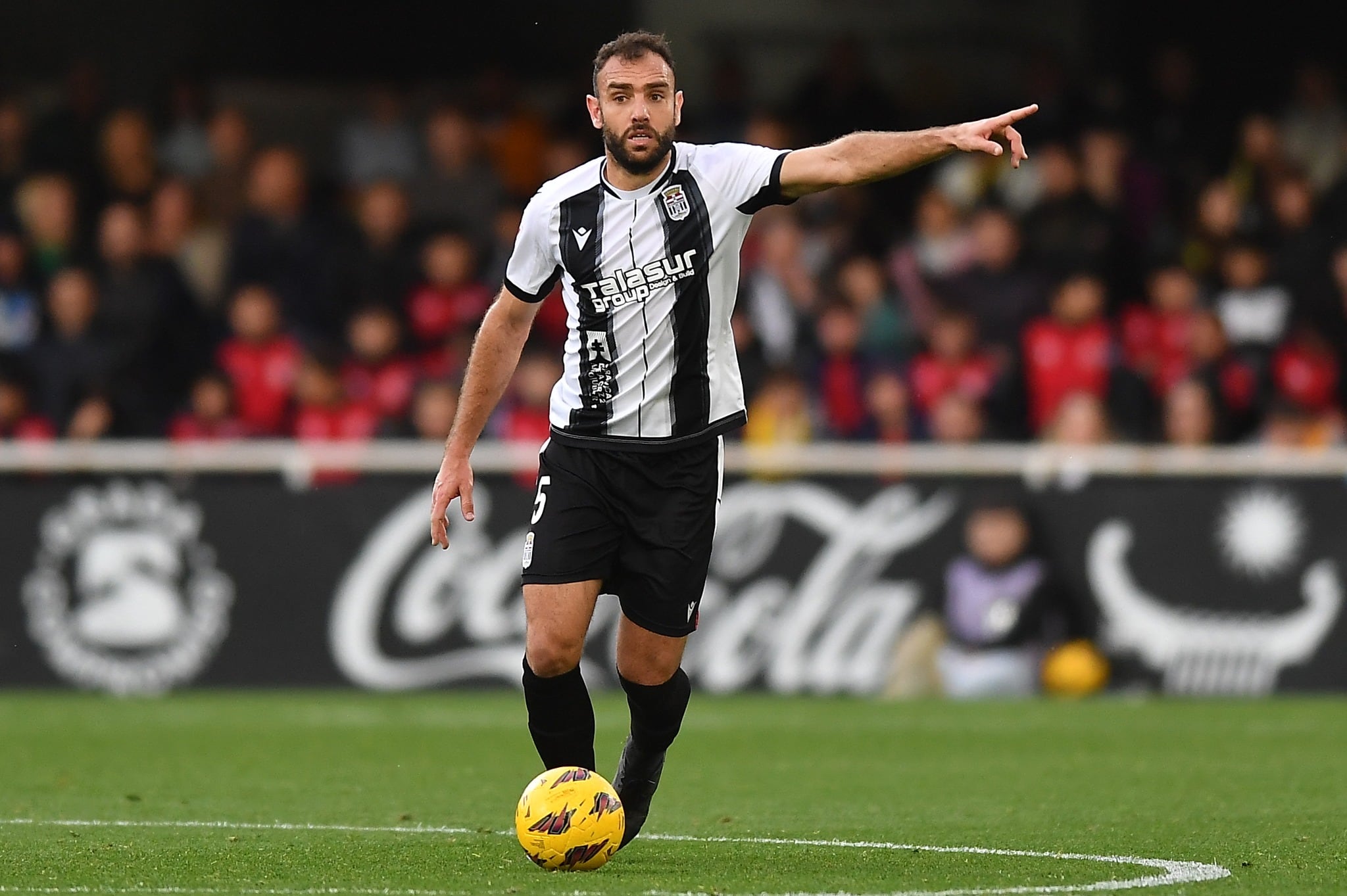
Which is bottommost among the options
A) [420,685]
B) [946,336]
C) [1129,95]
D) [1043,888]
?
[420,685]

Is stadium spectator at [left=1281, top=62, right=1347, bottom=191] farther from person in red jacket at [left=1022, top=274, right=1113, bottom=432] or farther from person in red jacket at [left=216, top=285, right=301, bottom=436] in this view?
person in red jacket at [left=216, top=285, right=301, bottom=436]

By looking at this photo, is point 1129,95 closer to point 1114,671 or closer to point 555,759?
point 1114,671

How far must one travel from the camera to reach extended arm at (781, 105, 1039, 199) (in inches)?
224

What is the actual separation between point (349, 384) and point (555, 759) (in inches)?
315

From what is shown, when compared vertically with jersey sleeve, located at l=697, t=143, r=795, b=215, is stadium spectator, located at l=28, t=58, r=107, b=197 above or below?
above

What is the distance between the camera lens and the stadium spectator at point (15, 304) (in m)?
14.5

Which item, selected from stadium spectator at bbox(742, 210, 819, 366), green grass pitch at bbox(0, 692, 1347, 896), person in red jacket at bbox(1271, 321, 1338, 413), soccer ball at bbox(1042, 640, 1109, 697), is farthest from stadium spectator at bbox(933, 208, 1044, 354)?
green grass pitch at bbox(0, 692, 1347, 896)

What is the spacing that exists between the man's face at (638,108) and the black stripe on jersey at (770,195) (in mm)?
276

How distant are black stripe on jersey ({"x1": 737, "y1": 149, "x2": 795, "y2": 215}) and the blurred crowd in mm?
7054

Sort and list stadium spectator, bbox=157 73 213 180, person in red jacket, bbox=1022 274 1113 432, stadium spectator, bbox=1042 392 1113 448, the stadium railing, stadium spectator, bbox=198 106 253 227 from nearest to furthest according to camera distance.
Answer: the stadium railing < stadium spectator, bbox=1042 392 1113 448 < person in red jacket, bbox=1022 274 1113 432 < stadium spectator, bbox=198 106 253 227 < stadium spectator, bbox=157 73 213 180

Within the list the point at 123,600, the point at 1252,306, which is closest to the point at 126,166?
the point at 123,600

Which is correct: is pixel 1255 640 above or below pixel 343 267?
below

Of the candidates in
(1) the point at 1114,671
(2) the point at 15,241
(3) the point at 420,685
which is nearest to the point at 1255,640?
(1) the point at 1114,671

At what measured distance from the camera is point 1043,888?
18.1 feet
